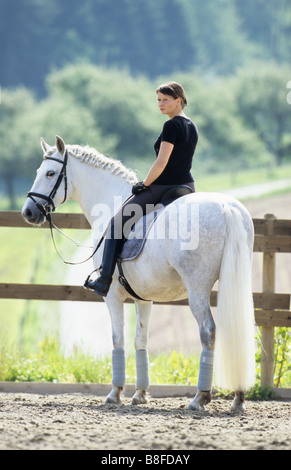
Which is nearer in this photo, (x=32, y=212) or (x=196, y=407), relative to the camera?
(x=196, y=407)

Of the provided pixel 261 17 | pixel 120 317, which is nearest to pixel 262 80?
pixel 261 17

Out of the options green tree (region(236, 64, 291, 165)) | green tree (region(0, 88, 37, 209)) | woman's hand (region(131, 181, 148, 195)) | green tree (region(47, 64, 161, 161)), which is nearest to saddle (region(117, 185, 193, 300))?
woman's hand (region(131, 181, 148, 195))

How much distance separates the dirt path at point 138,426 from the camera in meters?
3.99

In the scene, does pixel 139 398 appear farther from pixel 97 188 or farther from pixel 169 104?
pixel 169 104

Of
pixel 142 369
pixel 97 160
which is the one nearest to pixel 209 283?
pixel 142 369

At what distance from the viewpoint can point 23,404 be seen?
566cm

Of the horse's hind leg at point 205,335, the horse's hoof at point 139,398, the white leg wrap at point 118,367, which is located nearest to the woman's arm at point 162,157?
the horse's hind leg at point 205,335

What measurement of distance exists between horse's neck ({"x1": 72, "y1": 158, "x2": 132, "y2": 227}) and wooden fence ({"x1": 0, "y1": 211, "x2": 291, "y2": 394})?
1.81 feet

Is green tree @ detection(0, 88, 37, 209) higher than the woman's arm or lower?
higher

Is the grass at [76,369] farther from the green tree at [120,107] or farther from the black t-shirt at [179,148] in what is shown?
the green tree at [120,107]

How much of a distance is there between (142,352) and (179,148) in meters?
1.79

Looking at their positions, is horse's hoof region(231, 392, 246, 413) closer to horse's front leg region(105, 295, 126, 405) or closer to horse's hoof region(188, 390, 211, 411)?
horse's hoof region(188, 390, 211, 411)

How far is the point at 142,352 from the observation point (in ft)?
19.9

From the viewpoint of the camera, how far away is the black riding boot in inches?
223
